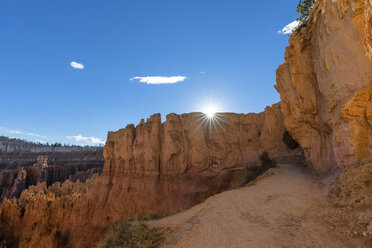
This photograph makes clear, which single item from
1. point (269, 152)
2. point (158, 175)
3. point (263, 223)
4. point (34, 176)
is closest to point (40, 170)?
point (34, 176)

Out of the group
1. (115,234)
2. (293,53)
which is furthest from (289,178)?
(115,234)

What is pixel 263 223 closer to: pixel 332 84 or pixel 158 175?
pixel 332 84

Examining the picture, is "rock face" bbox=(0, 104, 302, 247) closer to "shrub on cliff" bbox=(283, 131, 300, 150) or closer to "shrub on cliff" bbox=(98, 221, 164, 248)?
"shrub on cliff" bbox=(283, 131, 300, 150)

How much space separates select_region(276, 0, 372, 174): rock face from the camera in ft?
23.1

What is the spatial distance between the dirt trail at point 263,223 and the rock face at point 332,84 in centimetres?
255

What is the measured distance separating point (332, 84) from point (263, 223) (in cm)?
660

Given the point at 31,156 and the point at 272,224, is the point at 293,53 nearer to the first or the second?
the point at 272,224

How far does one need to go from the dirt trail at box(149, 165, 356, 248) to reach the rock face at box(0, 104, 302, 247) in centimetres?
1034

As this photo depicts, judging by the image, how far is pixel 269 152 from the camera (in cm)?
Answer: 1980

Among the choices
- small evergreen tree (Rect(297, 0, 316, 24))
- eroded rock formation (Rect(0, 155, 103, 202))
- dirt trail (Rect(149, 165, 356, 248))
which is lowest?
eroded rock formation (Rect(0, 155, 103, 202))

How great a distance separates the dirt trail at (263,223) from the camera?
16.6 ft

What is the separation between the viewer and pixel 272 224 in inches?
239

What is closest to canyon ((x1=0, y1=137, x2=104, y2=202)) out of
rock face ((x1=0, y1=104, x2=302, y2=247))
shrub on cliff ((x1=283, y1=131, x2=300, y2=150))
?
rock face ((x1=0, y1=104, x2=302, y2=247))

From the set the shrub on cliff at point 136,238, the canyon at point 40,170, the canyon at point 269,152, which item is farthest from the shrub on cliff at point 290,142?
the canyon at point 40,170
